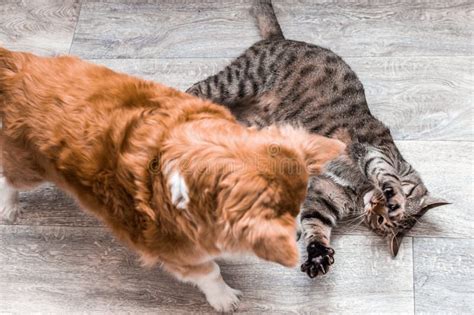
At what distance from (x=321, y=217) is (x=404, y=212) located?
297 mm

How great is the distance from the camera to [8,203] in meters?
2.29

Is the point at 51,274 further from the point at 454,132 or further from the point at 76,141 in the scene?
the point at 454,132

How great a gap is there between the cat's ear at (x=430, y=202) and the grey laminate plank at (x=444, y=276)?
15 centimetres

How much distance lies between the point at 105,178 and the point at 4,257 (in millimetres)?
884

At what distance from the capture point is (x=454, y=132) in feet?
7.71

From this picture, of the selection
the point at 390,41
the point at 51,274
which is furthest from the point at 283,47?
the point at 51,274

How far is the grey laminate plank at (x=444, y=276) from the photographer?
209 centimetres

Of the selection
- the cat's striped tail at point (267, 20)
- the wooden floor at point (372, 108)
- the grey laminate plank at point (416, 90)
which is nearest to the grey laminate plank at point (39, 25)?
the wooden floor at point (372, 108)

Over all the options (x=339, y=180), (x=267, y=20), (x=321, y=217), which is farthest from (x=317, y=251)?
(x=267, y=20)

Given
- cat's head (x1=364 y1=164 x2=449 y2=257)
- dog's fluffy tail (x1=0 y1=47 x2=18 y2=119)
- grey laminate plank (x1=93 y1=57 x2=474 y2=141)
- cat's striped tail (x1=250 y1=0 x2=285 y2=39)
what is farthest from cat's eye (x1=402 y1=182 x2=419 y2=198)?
dog's fluffy tail (x1=0 y1=47 x2=18 y2=119)

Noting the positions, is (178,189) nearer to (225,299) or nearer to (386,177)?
(225,299)

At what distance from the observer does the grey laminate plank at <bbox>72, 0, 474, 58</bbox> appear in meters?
2.54

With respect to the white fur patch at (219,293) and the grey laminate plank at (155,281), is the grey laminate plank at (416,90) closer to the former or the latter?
the grey laminate plank at (155,281)

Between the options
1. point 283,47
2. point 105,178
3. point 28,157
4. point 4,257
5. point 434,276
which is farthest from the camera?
Result: point 283,47
